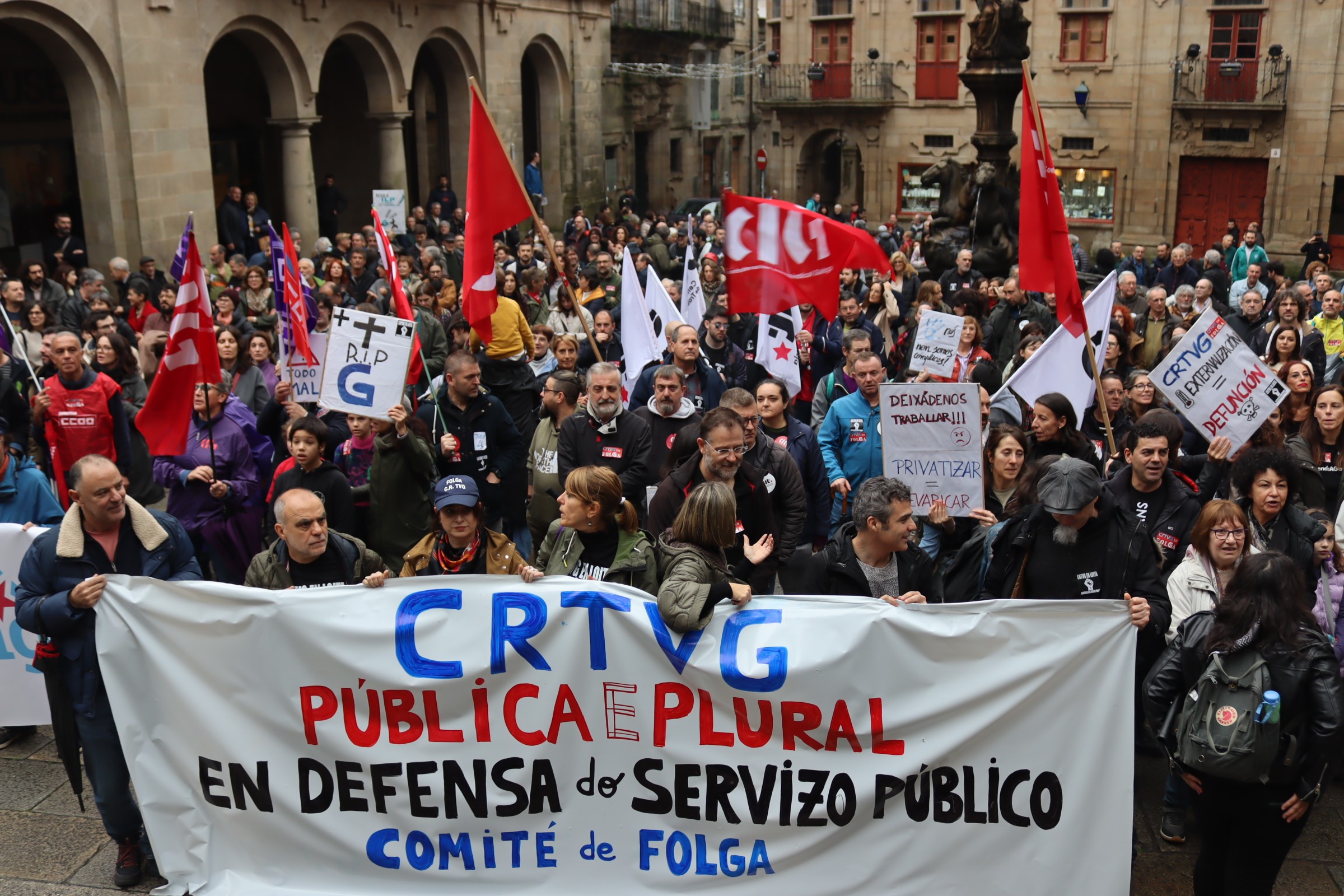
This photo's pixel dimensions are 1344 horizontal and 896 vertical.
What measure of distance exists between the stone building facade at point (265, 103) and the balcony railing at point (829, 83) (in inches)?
409

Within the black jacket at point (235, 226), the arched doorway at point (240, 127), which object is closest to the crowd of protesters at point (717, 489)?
the black jacket at point (235, 226)

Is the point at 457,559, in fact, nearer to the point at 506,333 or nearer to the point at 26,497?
the point at 26,497

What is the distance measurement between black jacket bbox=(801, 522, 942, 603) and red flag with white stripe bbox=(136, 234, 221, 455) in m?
3.60

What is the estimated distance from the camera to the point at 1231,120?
1217 inches

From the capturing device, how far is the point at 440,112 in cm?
2678

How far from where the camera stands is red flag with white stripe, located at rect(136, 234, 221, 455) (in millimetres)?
6711

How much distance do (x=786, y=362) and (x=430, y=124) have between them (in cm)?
2117

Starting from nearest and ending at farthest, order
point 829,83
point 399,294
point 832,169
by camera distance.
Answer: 1. point 399,294
2. point 829,83
3. point 832,169

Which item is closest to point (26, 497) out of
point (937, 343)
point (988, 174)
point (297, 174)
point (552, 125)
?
point (937, 343)

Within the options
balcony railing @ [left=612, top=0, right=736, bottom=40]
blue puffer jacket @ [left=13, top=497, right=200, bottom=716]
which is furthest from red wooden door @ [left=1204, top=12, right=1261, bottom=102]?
blue puffer jacket @ [left=13, top=497, right=200, bottom=716]

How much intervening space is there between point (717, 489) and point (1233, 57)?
3106cm

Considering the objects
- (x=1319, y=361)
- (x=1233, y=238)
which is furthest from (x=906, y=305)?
(x=1233, y=238)

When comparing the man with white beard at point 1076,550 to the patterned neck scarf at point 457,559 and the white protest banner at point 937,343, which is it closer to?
the patterned neck scarf at point 457,559

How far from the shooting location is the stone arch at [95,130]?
52.9 feet
